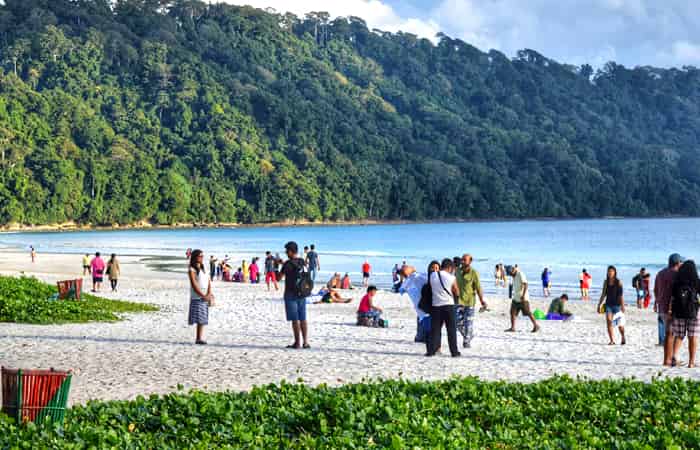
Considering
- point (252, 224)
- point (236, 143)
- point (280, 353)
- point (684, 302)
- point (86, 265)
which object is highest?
point (236, 143)

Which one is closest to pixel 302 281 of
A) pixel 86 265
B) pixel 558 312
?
pixel 558 312

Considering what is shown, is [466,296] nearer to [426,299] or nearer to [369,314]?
[426,299]

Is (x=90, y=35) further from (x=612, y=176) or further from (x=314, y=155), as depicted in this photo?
(x=612, y=176)

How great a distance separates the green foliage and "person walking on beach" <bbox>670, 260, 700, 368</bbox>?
1119cm

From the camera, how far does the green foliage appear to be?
17.4m

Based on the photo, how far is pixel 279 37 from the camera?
198m

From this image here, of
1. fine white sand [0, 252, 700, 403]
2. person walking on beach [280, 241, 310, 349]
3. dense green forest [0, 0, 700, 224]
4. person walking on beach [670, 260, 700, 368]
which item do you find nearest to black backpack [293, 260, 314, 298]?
person walking on beach [280, 241, 310, 349]

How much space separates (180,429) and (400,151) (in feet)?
532

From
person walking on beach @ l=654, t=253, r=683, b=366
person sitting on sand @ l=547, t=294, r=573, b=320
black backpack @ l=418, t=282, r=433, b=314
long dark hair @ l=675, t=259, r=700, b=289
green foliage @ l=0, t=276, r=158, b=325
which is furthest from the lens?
person sitting on sand @ l=547, t=294, r=573, b=320

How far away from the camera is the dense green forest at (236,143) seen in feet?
447

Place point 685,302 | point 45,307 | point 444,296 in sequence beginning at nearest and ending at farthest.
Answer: point 685,302
point 444,296
point 45,307

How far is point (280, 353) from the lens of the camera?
44.5 feet

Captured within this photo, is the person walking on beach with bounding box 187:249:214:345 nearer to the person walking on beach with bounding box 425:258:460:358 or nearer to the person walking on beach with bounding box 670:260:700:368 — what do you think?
the person walking on beach with bounding box 425:258:460:358

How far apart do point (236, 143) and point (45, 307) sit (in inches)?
5239
